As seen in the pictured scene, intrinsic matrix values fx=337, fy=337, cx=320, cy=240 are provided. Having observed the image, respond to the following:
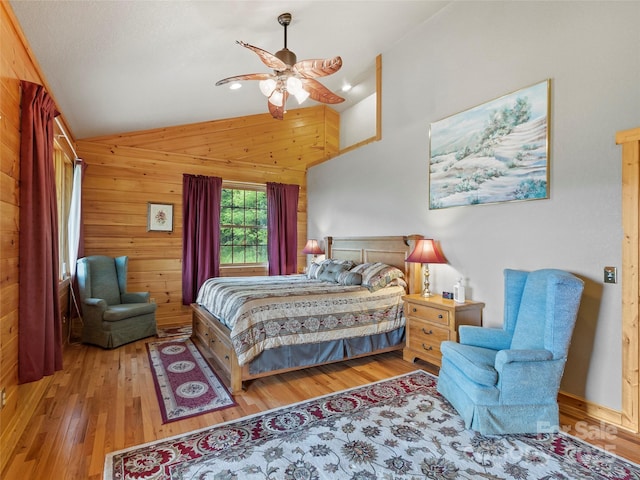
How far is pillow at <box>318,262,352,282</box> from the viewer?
415 cm

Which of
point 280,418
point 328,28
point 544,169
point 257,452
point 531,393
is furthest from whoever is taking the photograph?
point 328,28

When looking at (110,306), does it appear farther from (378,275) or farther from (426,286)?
(426,286)

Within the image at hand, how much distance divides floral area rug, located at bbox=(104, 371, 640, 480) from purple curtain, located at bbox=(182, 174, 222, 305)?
310 cm

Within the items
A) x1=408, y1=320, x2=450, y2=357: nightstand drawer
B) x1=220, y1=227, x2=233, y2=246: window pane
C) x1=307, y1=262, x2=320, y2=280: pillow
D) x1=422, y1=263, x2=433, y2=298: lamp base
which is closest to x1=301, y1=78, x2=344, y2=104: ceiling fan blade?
x1=422, y1=263, x2=433, y2=298: lamp base

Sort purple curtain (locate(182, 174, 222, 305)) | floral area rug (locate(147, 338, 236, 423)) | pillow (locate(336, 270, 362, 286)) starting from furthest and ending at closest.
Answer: purple curtain (locate(182, 174, 222, 305)) < pillow (locate(336, 270, 362, 286)) < floral area rug (locate(147, 338, 236, 423))

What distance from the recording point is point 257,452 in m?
1.99

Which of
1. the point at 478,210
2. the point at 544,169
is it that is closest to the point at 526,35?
the point at 544,169

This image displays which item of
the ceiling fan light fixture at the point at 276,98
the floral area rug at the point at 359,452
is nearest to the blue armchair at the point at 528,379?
the floral area rug at the point at 359,452

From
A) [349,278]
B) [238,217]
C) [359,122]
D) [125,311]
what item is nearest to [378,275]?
[349,278]

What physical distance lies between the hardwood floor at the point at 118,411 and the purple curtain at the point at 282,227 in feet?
8.54

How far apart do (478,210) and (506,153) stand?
573 millimetres

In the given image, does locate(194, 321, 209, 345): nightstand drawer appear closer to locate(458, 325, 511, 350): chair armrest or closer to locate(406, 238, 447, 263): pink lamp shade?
locate(406, 238, 447, 263): pink lamp shade

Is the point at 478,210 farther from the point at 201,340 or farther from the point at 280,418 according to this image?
the point at 201,340

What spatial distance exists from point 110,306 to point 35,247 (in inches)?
88.6
